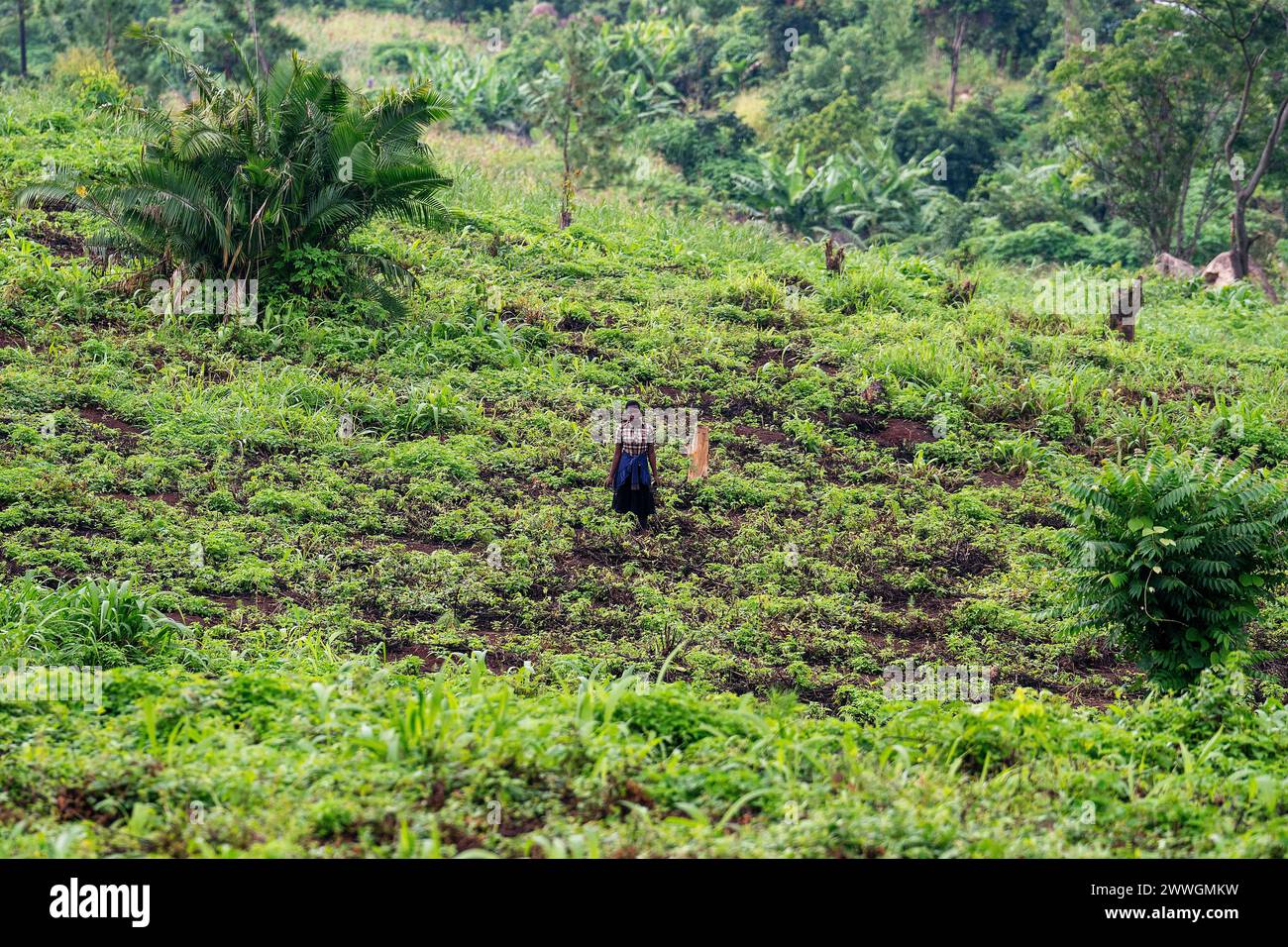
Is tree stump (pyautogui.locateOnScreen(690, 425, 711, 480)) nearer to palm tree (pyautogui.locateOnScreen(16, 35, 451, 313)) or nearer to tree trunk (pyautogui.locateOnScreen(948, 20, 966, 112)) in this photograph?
palm tree (pyautogui.locateOnScreen(16, 35, 451, 313))

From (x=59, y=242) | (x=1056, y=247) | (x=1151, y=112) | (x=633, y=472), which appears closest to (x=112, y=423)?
(x=633, y=472)

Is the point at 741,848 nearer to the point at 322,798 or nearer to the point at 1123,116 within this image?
the point at 322,798

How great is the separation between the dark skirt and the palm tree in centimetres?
468

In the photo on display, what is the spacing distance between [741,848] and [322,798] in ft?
5.56

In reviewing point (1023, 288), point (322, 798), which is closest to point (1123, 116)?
point (1023, 288)

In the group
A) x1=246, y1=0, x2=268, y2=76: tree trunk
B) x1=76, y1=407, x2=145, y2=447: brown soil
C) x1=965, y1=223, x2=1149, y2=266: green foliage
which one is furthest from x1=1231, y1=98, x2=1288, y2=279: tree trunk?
x1=76, y1=407, x2=145, y2=447: brown soil

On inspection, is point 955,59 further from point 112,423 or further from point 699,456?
point 112,423

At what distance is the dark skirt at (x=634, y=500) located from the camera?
1088 centimetres

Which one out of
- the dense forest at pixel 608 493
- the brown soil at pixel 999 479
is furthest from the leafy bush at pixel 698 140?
the brown soil at pixel 999 479

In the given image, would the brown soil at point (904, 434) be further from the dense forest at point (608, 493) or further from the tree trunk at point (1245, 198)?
the tree trunk at point (1245, 198)

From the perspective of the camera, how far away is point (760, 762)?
20.0 feet

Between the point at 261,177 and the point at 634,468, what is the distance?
5.71 m

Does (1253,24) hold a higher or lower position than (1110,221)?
higher
